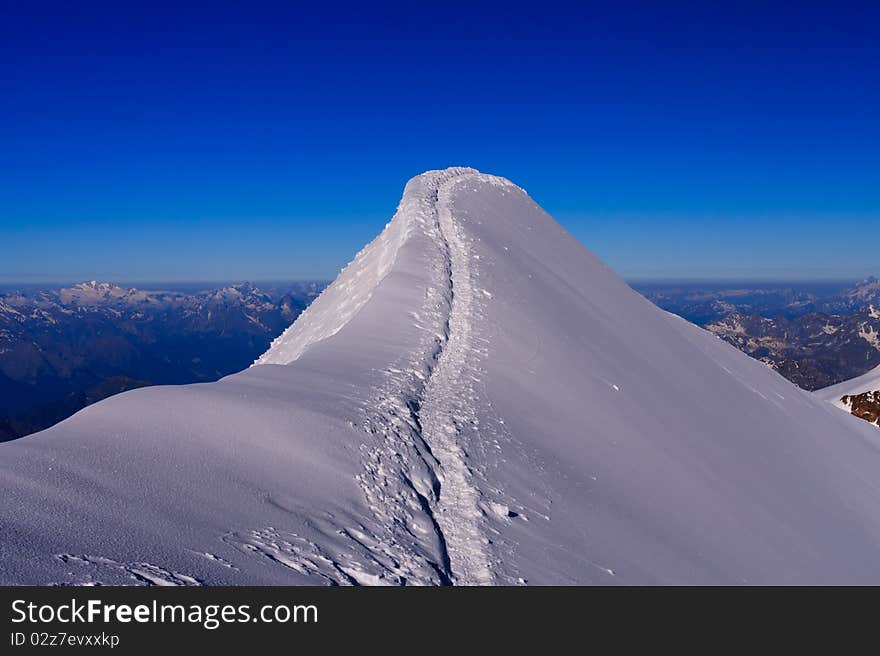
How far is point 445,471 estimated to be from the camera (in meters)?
9.91

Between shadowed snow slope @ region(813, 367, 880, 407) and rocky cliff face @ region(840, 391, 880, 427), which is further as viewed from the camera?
shadowed snow slope @ region(813, 367, 880, 407)

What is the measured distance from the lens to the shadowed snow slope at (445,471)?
20.4 ft

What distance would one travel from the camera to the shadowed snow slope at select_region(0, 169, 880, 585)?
6207 mm

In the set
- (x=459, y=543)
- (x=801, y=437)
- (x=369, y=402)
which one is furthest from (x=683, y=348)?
(x=459, y=543)

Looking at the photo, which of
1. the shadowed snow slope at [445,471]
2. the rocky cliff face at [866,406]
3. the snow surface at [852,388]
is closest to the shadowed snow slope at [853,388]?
the snow surface at [852,388]

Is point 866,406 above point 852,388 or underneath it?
above

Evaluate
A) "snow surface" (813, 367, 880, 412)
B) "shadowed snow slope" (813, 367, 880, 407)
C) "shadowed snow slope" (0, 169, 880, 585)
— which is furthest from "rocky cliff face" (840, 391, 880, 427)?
"shadowed snow slope" (0, 169, 880, 585)

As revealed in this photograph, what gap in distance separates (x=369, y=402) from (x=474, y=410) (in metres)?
2.56

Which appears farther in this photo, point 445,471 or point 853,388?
point 853,388

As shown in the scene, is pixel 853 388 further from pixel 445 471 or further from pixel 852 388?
pixel 445 471

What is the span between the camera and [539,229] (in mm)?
36531

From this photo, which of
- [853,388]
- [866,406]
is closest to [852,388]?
[853,388]

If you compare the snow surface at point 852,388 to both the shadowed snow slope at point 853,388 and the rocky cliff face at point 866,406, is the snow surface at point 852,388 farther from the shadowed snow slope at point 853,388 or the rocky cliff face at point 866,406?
the rocky cliff face at point 866,406

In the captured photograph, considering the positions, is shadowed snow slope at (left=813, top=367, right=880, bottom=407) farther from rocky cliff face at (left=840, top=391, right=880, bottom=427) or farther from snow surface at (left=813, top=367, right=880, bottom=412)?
rocky cliff face at (left=840, top=391, right=880, bottom=427)
